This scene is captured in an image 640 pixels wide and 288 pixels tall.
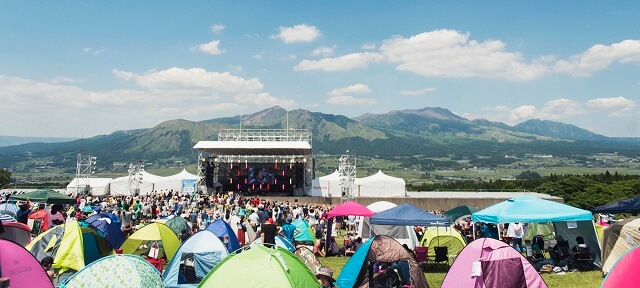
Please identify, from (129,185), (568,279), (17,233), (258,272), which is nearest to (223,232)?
(17,233)

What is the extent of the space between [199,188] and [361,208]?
3010cm

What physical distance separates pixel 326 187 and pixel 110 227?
114 feet

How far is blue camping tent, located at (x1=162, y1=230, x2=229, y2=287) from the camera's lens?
10156 mm

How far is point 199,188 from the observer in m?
43.1

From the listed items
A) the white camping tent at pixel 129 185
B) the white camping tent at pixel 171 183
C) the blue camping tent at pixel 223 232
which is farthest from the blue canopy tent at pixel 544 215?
the white camping tent at pixel 129 185

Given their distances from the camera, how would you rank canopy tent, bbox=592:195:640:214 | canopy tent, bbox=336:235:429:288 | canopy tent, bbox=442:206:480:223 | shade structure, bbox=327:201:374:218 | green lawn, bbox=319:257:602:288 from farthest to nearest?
1. canopy tent, bbox=442:206:480:223
2. shade structure, bbox=327:201:374:218
3. canopy tent, bbox=592:195:640:214
4. green lawn, bbox=319:257:602:288
5. canopy tent, bbox=336:235:429:288

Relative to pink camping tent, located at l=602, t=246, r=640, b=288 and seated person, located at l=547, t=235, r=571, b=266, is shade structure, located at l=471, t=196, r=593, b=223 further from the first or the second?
pink camping tent, located at l=602, t=246, r=640, b=288

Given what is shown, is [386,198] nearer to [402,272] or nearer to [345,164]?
[345,164]

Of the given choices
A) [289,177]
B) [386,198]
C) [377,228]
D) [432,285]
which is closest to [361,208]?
[377,228]

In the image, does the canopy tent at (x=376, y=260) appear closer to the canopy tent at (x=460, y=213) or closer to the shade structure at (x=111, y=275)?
the shade structure at (x=111, y=275)

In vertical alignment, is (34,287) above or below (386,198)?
above

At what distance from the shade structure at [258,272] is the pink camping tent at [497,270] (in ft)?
10.2

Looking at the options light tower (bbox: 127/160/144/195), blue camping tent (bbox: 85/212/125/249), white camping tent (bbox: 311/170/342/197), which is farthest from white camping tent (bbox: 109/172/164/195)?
blue camping tent (bbox: 85/212/125/249)

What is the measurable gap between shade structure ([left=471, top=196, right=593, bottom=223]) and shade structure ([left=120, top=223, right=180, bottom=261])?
846 centimetres
